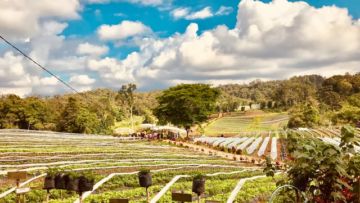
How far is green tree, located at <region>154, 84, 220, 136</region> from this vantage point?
242ft

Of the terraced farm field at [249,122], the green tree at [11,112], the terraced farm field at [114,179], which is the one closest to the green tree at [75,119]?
the green tree at [11,112]

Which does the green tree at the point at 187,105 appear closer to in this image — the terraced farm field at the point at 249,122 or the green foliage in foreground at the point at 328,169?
the terraced farm field at the point at 249,122

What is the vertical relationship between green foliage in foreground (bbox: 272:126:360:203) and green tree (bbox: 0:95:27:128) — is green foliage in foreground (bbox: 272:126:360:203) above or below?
below

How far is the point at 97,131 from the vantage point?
10400 cm

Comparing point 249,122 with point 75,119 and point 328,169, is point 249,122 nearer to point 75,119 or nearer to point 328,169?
point 75,119

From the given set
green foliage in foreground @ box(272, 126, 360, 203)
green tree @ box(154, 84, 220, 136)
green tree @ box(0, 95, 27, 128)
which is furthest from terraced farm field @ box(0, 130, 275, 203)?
green tree @ box(0, 95, 27, 128)

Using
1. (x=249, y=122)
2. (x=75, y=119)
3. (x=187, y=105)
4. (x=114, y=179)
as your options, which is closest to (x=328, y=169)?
(x=114, y=179)

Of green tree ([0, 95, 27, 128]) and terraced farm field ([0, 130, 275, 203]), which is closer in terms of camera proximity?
terraced farm field ([0, 130, 275, 203])

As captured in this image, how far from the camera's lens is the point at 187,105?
73.2m

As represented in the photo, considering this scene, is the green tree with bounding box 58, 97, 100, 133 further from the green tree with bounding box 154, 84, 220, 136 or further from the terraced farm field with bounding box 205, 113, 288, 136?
the terraced farm field with bounding box 205, 113, 288, 136

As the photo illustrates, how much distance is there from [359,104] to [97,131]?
68325 millimetres

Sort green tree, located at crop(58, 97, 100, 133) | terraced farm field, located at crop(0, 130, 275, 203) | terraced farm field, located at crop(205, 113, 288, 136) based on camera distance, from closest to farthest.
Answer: terraced farm field, located at crop(0, 130, 275, 203), green tree, located at crop(58, 97, 100, 133), terraced farm field, located at crop(205, 113, 288, 136)

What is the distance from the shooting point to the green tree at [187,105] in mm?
73625

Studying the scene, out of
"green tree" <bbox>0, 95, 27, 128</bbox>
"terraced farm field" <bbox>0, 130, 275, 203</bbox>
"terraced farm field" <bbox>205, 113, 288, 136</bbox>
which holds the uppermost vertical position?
"green tree" <bbox>0, 95, 27, 128</bbox>
